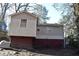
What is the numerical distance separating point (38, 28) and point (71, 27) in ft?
1.13

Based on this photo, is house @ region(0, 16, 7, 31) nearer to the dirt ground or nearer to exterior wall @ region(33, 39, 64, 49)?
the dirt ground

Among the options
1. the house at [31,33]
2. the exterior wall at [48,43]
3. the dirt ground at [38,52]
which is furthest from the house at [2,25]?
the exterior wall at [48,43]

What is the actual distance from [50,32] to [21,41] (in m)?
0.31

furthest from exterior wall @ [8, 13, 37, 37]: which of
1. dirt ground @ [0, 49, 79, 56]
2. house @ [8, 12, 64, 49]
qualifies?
dirt ground @ [0, 49, 79, 56]

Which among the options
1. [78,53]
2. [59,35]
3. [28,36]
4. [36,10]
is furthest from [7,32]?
[78,53]

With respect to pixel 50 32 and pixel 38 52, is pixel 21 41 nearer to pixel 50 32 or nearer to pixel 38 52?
pixel 38 52

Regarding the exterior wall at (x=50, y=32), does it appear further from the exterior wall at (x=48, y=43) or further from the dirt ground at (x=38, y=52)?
the dirt ground at (x=38, y=52)

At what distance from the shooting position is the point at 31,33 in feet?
7.93

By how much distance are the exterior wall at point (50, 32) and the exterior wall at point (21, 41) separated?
12 centimetres

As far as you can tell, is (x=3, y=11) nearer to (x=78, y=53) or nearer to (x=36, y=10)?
(x=36, y=10)

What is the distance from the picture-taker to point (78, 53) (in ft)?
7.96

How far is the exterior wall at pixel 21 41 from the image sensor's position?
241 cm

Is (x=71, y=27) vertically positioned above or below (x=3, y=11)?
below

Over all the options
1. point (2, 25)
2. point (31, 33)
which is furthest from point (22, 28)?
point (2, 25)
